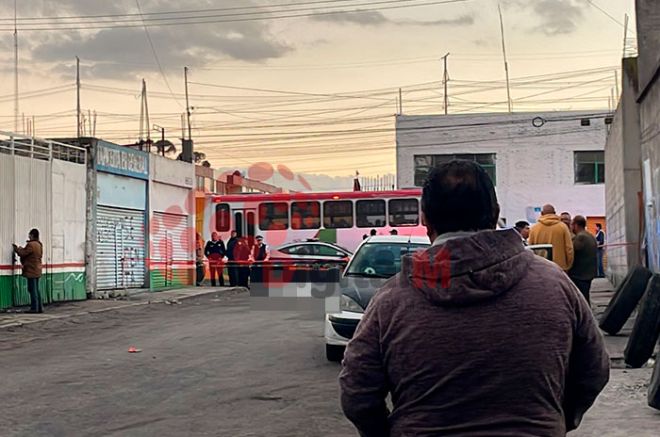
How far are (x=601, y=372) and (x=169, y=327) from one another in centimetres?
1511

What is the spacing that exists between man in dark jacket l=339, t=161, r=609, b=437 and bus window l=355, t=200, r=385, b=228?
97.2ft

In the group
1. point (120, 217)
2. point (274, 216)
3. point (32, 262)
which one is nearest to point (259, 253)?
point (274, 216)

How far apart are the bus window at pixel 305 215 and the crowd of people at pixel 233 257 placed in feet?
7.19

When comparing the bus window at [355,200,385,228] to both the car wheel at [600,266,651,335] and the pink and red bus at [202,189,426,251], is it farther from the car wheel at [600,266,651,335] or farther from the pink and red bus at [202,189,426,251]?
the car wheel at [600,266,651,335]

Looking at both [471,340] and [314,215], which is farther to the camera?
[314,215]

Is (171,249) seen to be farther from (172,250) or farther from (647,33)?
(647,33)

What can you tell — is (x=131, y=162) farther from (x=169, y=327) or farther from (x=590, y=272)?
(x=590, y=272)

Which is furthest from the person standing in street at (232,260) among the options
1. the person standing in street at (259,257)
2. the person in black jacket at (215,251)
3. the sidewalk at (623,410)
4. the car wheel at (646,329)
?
the car wheel at (646,329)

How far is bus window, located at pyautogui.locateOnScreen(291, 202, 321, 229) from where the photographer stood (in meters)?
33.2

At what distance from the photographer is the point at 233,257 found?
30.3 m

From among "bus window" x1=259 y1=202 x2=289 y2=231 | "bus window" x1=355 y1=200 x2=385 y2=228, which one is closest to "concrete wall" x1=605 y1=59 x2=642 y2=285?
"bus window" x1=355 y1=200 x2=385 y2=228

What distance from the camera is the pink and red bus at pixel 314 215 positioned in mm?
32156

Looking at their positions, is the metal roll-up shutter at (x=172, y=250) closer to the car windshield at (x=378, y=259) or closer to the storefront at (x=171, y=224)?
the storefront at (x=171, y=224)

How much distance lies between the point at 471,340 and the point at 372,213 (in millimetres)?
29940
